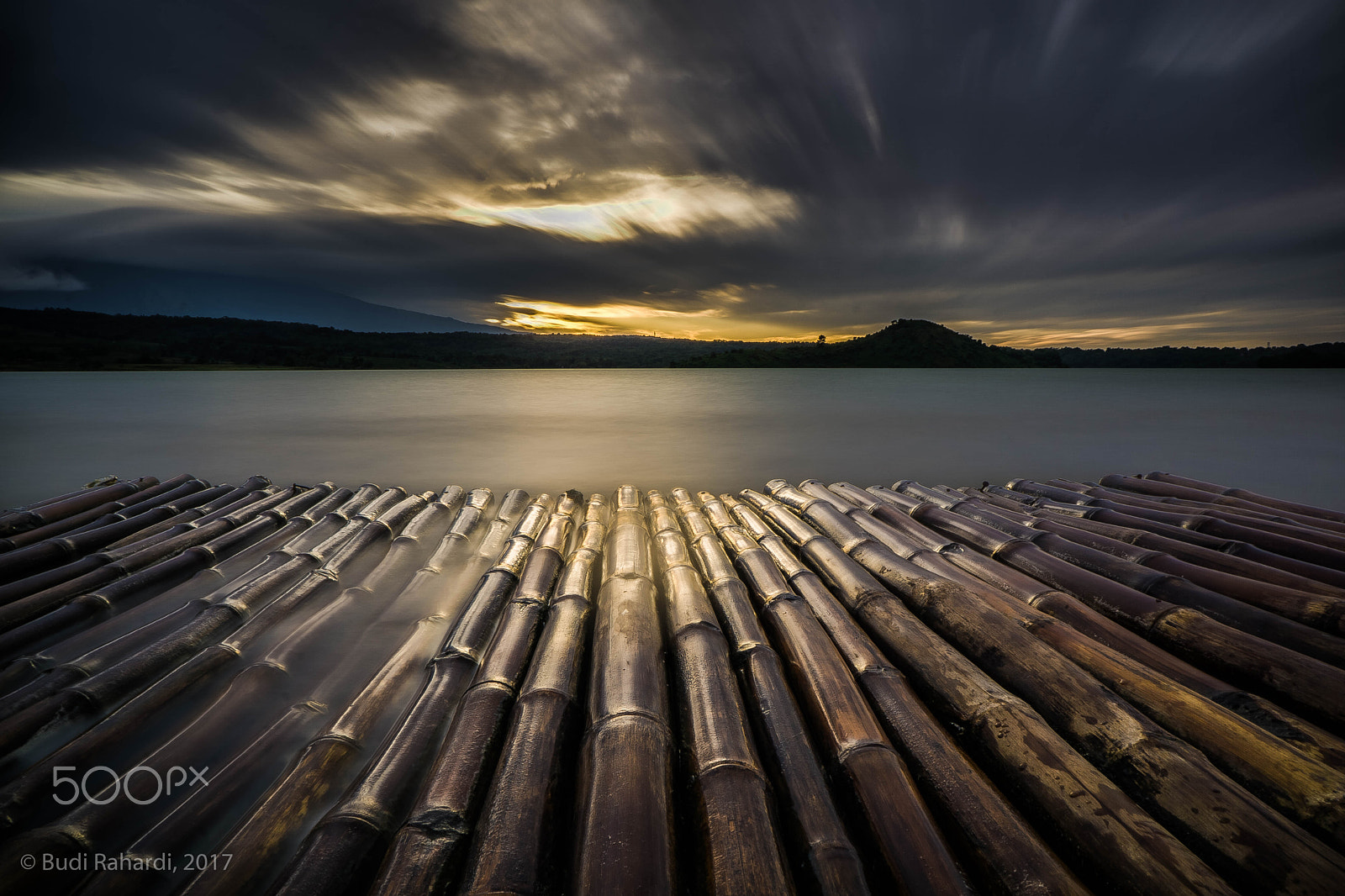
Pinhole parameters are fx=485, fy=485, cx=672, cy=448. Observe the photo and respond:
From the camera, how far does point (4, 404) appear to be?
25828 mm

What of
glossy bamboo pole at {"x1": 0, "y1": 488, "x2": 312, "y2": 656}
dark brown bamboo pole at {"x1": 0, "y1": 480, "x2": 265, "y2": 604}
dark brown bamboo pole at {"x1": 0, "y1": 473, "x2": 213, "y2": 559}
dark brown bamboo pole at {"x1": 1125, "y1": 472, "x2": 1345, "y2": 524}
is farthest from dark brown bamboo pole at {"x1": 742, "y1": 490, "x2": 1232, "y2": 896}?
dark brown bamboo pole at {"x1": 0, "y1": 473, "x2": 213, "y2": 559}

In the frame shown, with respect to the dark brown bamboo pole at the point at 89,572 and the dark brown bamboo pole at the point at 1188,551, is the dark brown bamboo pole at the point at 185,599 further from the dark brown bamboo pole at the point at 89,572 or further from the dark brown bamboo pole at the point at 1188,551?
the dark brown bamboo pole at the point at 1188,551

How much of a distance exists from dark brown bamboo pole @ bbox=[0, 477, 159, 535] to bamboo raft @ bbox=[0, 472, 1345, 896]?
123 cm

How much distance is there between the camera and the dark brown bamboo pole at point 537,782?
4.83 feet

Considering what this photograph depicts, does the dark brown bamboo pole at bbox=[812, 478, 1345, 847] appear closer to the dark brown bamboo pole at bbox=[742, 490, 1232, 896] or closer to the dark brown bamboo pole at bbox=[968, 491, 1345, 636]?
the dark brown bamboo pole at bbox=[742, 490, 1232, 896]

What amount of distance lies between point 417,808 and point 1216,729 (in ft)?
10.0

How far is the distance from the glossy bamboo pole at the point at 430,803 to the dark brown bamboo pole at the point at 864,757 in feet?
4.47

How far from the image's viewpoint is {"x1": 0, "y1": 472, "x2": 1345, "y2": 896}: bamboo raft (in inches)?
60.9

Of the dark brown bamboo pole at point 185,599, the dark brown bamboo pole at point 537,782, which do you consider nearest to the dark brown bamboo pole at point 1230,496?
the dark brown bamboo pole at point 537,782

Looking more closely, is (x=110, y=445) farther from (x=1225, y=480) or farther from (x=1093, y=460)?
(x=1225, y=480)

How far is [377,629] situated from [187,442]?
17596 millimetres

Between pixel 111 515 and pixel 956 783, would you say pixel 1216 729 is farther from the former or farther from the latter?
pixel 111 515

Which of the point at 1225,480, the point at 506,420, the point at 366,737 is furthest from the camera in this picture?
the point at 506,420

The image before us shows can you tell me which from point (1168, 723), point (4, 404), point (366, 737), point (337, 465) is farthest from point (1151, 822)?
point (4, 404)
